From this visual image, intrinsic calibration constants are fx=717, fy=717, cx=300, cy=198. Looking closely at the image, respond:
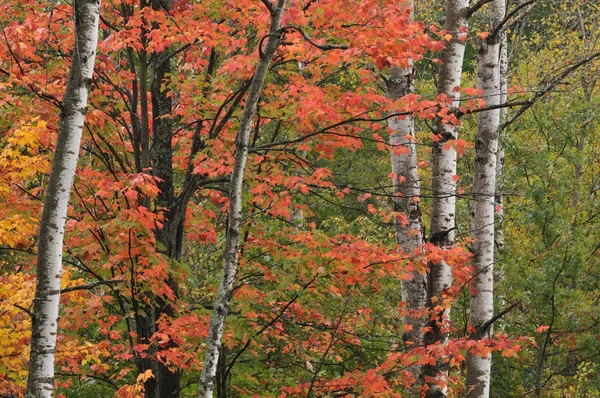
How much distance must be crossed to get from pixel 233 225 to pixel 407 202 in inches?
114

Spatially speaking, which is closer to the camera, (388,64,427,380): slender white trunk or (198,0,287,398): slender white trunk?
(198,0,287,398): slender white trunk

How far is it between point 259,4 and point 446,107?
2.32 m

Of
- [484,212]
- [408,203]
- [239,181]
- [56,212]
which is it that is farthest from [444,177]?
[56,212]

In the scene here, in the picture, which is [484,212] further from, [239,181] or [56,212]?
[56,212]

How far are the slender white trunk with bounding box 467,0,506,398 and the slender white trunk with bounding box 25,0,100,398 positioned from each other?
15.2 ft

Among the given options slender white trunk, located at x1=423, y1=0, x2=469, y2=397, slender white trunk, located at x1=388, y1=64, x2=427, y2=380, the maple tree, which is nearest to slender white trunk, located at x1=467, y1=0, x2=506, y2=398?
the maple tree

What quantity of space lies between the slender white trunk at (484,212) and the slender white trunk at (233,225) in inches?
121

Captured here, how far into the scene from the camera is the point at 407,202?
8.34 metres

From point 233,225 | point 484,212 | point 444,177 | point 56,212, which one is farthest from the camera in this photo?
point 484,212

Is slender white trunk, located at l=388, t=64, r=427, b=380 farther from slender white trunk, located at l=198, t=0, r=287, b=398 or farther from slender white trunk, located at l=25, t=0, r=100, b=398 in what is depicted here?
slender white trunk, located at l=25, t=0, r=100, b=398

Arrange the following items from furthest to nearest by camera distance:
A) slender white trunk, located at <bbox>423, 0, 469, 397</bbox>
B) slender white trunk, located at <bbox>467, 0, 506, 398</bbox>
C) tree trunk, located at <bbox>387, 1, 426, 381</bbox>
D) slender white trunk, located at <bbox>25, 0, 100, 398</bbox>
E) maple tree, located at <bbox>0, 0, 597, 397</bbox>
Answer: tree trunk, located at <bbox>387, 1, 426, 381</bbox> < slender white trunk, located at <bbox>467, 0, 506, 398</bbox> < slender white trunk, located at <bbox>423, 0, 469, 397</bbox> < maple tree, located at <bbox>0, 0, 597, 397</bbox> < slender white trunk, located at <bbox>25, 0, 100, 398</bbox>

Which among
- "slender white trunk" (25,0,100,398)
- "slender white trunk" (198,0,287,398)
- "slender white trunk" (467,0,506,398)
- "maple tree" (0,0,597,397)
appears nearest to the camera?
"slender white trunk" (25,0,100,398)

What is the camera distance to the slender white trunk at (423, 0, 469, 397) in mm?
7586

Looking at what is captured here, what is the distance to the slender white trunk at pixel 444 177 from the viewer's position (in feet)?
24.9
